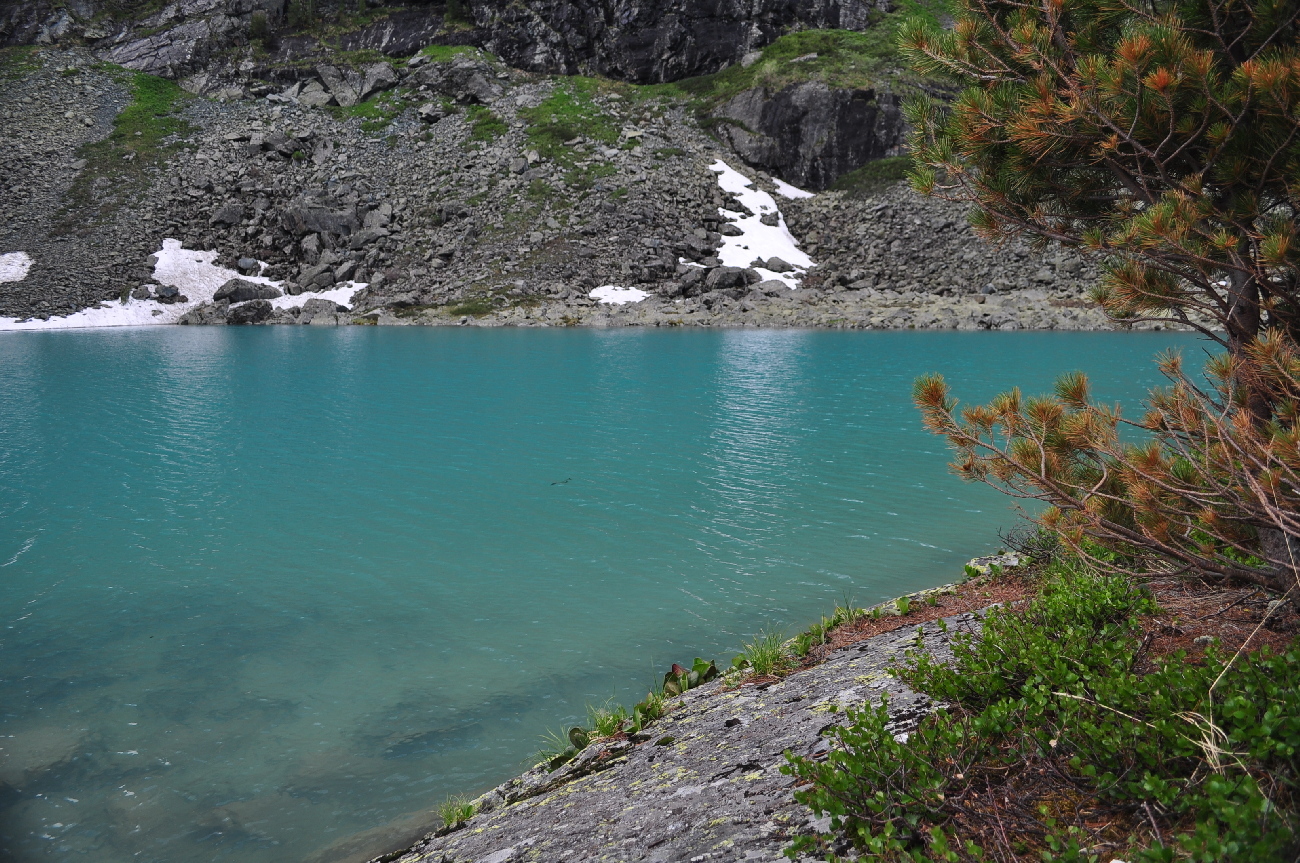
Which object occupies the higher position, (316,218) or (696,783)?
(316,218)

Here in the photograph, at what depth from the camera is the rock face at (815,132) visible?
112 meters

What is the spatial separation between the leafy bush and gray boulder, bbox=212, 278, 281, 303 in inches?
3772

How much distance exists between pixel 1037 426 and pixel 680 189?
100770 mm

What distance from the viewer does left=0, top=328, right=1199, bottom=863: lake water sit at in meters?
8.04

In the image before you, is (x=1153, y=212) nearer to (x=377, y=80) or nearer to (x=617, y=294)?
(x=617, y=294)

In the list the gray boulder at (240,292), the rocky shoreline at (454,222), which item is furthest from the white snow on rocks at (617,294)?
the gray boulder at (240,292)

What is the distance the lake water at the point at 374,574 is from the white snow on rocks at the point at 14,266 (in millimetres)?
65857

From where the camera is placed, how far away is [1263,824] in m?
2.85

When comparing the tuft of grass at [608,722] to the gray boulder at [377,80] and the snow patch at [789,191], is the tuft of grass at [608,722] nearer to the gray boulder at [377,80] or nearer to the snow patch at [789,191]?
the snow patch at [789,191]

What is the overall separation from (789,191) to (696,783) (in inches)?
4522

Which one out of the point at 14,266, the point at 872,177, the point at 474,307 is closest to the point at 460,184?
the point at 474,307

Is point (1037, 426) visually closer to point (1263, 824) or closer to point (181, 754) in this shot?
point (1263, 824)

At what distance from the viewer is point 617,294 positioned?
8612cm

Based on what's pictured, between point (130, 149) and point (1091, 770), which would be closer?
point (1091, 770)
